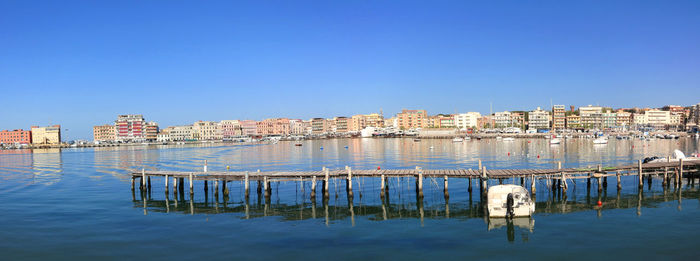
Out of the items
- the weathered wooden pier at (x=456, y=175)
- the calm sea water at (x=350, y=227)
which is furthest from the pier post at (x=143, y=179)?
the calm sea water at (x=350, y=227)

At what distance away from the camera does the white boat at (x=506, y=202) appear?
25500 millimetres

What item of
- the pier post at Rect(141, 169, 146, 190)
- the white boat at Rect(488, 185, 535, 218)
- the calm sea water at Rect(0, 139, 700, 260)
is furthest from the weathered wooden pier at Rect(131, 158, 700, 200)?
the white boat at Rect(488, 185, 535, 218)

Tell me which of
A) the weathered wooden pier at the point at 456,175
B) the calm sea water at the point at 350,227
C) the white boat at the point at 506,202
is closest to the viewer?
the calm sea water at the point at 350,227

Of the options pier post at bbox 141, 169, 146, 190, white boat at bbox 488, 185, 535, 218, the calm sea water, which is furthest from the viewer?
pier post at bbox 141, 169, 146, 190

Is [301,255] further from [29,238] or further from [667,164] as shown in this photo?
[667,164]

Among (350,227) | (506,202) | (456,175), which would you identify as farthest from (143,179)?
(506,202)

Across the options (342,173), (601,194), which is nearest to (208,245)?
(342,173)

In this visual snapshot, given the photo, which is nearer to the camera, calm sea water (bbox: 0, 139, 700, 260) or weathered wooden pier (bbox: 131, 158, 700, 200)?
calm sea water (bbox: 0, 139, 700, 260)

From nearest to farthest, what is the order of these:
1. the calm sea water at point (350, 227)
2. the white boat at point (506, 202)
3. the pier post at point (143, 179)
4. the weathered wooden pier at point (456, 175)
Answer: the calm sea water at point (350, 227) → the white boat at point (506, 202) → the weathered wooden pier at point (456, 175) → the pier post at point (143, 179)

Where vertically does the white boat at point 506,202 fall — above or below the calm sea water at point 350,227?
above

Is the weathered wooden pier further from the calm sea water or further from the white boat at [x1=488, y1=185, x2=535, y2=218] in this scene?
the white boat at [x1=488, y1=185, x2=535, y2=218]

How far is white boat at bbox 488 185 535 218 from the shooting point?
2550 centimetres

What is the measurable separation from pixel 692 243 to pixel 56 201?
134 feet

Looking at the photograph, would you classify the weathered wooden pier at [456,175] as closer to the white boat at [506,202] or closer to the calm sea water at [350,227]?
the calm sea water at [350,227]
